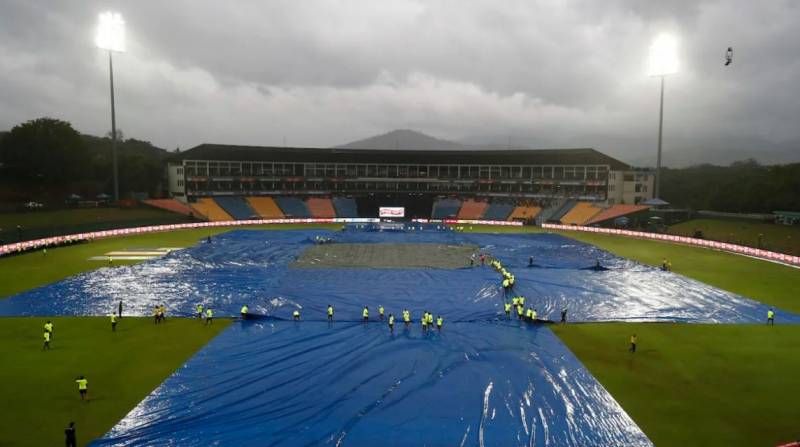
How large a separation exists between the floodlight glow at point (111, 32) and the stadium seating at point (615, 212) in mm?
85947

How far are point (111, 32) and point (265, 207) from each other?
4462cm

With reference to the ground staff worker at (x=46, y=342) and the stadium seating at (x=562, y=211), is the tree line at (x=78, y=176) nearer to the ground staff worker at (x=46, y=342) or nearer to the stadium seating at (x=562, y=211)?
the stadium seating at (x=562, y=211)

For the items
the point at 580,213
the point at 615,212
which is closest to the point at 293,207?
the point at 580,213

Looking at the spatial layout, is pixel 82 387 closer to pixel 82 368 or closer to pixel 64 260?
pixel 82 368

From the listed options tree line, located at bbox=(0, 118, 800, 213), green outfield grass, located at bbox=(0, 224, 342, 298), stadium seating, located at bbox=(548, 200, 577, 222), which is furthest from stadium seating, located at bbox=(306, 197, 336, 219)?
stadium seating, located at bbox=(548, 200, 577, 222)

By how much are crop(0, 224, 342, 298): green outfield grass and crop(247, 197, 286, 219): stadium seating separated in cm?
2364

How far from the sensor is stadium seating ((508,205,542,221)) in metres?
103

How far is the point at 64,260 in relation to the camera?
170 ft

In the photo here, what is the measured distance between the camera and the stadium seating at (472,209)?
109 metres

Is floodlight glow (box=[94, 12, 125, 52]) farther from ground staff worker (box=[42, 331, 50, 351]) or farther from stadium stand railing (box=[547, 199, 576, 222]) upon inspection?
stadium stand railing (box=[547, 199, 576, 222])

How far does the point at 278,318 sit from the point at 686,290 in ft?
108

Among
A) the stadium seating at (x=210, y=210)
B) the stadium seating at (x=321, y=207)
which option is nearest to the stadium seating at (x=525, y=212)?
the stadium seating at (x=321, y=207)

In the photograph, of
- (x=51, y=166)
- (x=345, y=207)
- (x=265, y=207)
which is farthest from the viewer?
(x=345, y=207)

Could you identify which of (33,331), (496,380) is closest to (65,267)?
(33,331)
